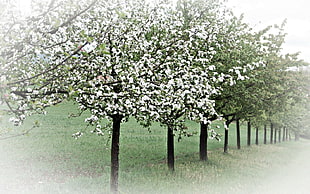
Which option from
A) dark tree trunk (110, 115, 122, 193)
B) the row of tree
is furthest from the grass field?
the row of tree

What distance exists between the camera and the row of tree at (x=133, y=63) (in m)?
5.01

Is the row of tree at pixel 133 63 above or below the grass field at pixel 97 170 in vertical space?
above

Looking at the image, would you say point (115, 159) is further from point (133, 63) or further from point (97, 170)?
point (133, 63)

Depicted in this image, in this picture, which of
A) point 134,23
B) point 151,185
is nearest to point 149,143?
point 151,185

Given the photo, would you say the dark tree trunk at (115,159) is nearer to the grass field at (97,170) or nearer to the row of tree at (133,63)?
the row of tree at (133,63)

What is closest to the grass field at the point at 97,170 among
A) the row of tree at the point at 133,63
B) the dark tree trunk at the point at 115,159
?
the dark tree trunk at the point at 115,159

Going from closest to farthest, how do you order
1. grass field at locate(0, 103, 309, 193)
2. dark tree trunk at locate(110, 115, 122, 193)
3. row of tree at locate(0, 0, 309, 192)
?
row of tree at locate(0, 0, 309, 192), dark tree trunk at locate(110, 115, 122, 193), grass field at locate(0, 103, 309, 193)

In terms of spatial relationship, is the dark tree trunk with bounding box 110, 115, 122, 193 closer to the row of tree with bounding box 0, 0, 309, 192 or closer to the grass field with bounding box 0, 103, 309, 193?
the row of tree with bounding box 0, 0, 309, 192

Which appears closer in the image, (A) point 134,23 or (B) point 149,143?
(A) point 134,23

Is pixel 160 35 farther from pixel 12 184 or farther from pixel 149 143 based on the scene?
pixel 149 143

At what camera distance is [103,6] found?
8023 mm

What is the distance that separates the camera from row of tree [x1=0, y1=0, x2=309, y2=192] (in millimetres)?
5008

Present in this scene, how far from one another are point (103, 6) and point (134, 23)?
1894 millimetres

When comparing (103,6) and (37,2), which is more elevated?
(103,6)
